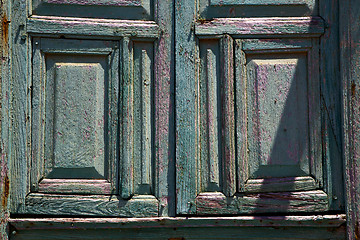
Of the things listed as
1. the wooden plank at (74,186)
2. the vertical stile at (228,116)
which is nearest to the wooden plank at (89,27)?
the vertical stile at (228,116)

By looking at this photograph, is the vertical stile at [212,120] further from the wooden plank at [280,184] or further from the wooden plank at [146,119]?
the wooden plank at [146,119]

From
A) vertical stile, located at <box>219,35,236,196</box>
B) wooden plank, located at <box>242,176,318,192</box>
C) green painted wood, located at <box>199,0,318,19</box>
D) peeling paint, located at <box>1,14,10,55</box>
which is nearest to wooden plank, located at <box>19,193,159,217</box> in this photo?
vertical stile, located at <box>219,35,236,196</box>

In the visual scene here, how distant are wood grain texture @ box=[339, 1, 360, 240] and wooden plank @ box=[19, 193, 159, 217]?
39.0 inches

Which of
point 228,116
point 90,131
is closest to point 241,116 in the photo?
point 228,116

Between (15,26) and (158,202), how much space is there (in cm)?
116

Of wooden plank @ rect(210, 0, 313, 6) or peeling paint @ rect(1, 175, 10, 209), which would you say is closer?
peeling paint @ rect(1, 175, 10, 209)

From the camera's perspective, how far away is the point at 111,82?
2215 mm

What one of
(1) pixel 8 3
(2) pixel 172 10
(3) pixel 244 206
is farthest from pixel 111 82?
(3) pixel 244 206

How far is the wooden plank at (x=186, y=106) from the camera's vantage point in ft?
7.20

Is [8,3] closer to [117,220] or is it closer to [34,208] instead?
[34,208]

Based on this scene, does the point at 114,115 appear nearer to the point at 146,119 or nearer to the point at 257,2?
the point at 146,119

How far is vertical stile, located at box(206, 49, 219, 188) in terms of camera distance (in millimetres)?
2211

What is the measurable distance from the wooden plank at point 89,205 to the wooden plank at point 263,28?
0.94 metres

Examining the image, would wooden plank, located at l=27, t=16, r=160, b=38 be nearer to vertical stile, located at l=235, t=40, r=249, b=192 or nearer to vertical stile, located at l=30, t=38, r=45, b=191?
vertical stile, located at l=30, t=38, r=45, b=191
